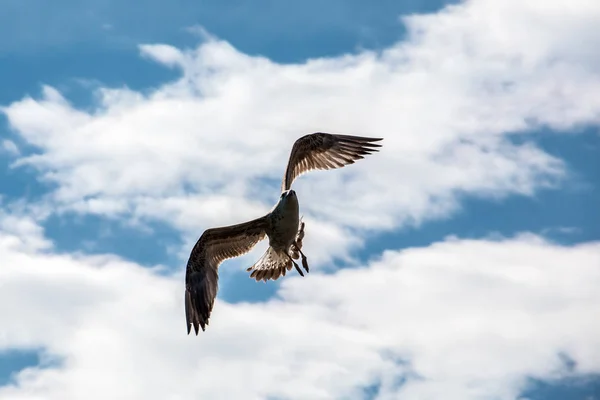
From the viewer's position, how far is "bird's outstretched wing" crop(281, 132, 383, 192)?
15.5 metres

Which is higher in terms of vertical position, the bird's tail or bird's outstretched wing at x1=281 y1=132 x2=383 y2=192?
bird's outstretched wing at x1=281 y1=132 x2=383 y2=192

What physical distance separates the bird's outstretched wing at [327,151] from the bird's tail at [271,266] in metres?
1.97

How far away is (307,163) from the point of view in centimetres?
1577

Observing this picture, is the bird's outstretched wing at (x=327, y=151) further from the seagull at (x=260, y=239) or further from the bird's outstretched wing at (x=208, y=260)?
the bird's outstretched wing at (x=208, y=260)

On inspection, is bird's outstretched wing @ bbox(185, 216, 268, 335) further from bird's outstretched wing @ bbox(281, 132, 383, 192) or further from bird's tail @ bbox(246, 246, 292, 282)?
bird's outstretched wing @ bbox(281, 132, 383, 192)

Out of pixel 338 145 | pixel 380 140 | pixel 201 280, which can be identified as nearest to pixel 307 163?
pixel 338 145

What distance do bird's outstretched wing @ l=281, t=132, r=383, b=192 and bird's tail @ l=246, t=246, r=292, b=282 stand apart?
77.5 inches

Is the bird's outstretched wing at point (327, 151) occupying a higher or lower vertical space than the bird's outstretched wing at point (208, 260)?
higher

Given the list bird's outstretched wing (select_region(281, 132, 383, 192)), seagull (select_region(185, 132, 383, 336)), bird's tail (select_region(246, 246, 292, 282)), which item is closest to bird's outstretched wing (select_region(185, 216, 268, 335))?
seagull (select_region(185, 132, 383, 336))

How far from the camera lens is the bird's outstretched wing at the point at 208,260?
49.0 ft

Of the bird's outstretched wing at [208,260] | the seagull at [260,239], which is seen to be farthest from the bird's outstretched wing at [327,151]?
the bird's outstretched wing at [208,260]

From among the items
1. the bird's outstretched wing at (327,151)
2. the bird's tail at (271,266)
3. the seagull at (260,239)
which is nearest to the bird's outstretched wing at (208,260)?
the seagull at (260,239)

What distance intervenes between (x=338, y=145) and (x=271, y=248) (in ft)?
10.3

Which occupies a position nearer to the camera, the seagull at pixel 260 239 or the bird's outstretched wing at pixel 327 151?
the seagull at pixel 260 239
